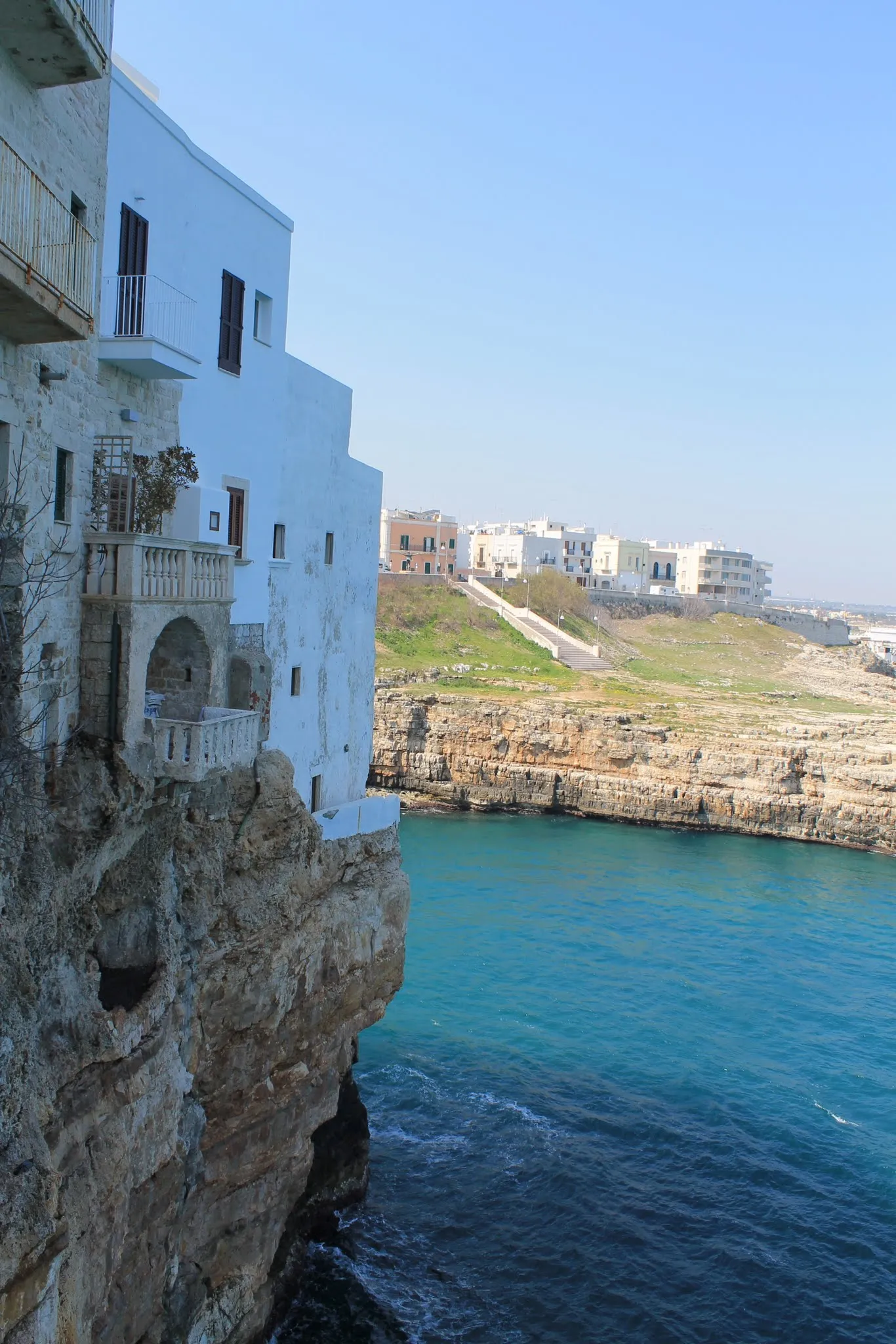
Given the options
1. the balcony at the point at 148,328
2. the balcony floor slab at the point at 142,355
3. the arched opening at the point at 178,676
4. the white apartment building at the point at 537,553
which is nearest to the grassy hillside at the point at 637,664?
the white apartment building at the point at 537,553

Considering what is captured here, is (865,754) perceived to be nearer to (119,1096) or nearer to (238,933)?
(238,933)

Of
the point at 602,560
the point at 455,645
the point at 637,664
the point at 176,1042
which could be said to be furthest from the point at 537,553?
the point at 176,1042

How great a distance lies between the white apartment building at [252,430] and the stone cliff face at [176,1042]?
6.93 ft

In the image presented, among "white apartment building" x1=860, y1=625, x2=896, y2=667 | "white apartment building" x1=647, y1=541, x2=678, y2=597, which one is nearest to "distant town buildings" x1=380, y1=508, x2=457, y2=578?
"white apartment building" x1=647, y1=541, x2=678, y2=597

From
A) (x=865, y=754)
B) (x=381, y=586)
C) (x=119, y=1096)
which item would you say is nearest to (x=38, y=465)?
(x=119, y=1096)

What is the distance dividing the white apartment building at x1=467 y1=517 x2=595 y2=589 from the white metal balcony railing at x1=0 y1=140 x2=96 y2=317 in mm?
102405

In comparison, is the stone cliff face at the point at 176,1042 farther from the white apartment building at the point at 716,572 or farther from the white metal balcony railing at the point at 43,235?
the white apartment building at the point at 716,572

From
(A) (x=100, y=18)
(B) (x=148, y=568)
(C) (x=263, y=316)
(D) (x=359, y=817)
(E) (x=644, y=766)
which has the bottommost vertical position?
(E) (x=644, y=766)

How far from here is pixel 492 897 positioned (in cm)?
4081

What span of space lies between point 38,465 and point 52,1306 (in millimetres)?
8632

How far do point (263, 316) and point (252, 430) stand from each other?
199 centimetres

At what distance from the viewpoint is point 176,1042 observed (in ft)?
47.5

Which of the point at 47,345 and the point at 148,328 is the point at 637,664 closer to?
the point at 148,328

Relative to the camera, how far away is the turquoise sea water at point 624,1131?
19141 millimetres
